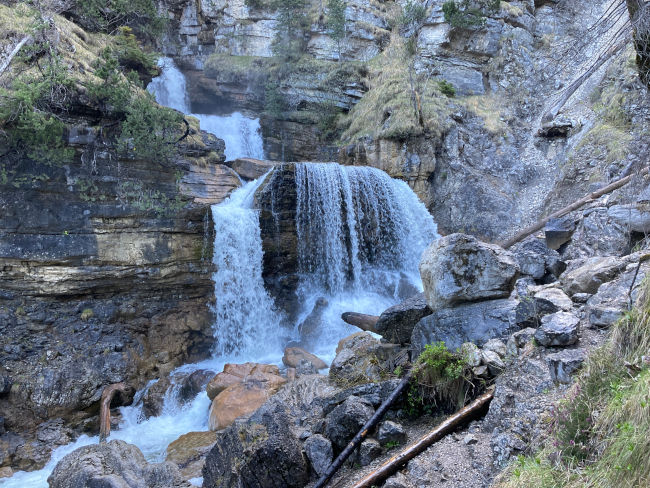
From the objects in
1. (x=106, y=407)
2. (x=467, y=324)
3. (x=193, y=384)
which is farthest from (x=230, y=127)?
(x=467, y=324)

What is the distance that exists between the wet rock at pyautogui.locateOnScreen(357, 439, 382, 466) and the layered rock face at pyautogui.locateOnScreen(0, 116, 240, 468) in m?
7.80

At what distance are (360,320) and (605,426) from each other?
8474 millimetres

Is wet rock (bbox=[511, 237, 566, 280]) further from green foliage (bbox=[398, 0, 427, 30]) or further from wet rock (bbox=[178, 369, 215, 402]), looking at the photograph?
green foliage (bbox=[398, 0, 427, 30])

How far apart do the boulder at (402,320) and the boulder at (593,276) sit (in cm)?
191

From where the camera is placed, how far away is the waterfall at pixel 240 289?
11953 millimetres

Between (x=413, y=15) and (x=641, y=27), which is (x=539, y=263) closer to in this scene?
(x=641, y=27)

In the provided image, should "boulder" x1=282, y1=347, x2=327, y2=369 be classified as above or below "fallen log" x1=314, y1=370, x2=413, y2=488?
below

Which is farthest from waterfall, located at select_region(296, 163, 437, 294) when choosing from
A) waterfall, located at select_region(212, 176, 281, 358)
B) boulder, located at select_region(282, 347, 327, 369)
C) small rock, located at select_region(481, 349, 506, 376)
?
small rock, located at select_region(481, 349, 506, 376)

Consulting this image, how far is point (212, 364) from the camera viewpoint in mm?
11391

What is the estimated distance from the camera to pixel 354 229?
13930 millimetres

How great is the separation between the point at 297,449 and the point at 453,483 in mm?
1792

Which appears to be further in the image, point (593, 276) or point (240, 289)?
point (240, 289)

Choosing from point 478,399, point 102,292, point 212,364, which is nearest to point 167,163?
point 102,292

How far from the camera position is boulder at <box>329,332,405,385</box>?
226 inches
